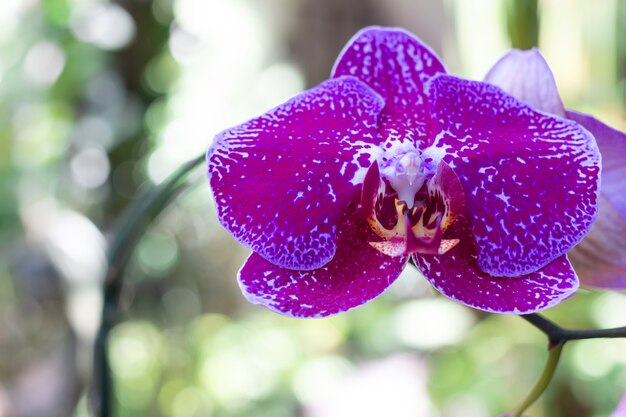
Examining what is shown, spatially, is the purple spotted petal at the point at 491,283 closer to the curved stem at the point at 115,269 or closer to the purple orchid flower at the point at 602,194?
the purple orchid flower at the point at 602,194

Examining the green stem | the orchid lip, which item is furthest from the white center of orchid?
the green stem

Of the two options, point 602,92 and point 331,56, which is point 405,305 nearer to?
point 602,92

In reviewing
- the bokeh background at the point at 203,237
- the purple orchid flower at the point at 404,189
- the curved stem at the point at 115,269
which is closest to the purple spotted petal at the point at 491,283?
the purple orchid flower at the point at 404,189

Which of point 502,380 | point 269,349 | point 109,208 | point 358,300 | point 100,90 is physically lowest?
point 269,349

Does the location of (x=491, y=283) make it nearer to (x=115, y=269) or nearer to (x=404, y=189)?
(x=404, y=189)

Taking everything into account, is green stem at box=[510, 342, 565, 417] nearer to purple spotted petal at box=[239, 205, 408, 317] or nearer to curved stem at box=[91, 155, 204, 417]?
purple spotted petal at box=[239, 205, 408, 317]

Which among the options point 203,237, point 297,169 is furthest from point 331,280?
point 203,237

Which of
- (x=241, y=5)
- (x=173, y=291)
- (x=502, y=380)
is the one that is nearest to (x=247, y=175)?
(x=502, y=380)
